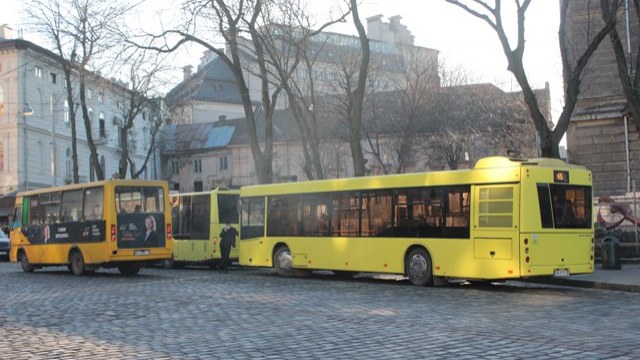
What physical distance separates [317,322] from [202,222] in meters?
17.2

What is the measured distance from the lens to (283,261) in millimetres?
22719

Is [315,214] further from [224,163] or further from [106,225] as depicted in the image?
[224,163]

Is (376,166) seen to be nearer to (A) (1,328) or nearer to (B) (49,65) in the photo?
(B) (49,65)

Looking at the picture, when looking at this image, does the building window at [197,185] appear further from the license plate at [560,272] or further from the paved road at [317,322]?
the license plate at [560,272]

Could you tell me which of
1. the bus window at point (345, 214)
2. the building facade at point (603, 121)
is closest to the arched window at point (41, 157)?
the building facade at point (603, 121)

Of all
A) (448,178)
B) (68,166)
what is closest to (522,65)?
(448,178)

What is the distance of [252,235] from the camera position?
23875mm

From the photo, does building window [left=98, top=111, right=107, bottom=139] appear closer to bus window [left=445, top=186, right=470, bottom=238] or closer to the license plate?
bus window [left=445, top=186, right=470, bottom=238]

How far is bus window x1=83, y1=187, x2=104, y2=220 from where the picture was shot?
73.7 feet

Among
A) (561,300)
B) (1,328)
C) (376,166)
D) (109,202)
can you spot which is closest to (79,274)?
(109,202)

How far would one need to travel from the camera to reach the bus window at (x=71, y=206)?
23359 mm

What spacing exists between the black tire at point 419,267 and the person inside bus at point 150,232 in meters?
8.50

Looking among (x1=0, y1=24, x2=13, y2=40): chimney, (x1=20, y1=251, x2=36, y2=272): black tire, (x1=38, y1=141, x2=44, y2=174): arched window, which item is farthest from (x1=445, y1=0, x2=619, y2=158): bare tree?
(x1=0, y1=24, x2=13, y2=40): chimney

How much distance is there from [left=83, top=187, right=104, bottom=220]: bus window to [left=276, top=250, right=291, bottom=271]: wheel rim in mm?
5614
